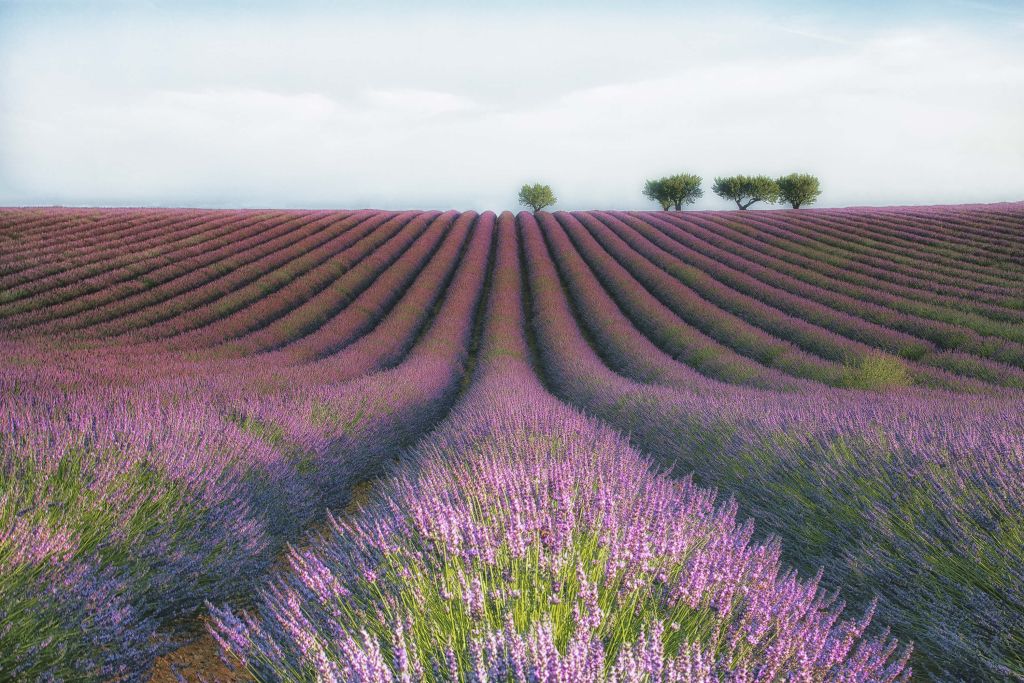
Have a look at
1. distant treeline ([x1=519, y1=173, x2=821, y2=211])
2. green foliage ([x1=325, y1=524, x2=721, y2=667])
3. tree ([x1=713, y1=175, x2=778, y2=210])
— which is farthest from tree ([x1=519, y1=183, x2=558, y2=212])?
green foliage ([x1=325, y1=524, x2=721, y2=667])

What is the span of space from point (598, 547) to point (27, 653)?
2160 mm

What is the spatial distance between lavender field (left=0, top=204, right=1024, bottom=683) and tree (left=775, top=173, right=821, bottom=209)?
116 ft

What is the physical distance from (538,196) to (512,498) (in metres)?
49.3

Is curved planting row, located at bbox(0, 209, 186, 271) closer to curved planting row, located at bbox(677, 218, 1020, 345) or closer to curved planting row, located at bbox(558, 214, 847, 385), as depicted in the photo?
curved planting row, located at bbox(558, 214, 847, 385)

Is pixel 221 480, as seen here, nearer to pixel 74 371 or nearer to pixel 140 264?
pixel 74 371

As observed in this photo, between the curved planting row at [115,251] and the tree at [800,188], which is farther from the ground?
the tree at [800,188]

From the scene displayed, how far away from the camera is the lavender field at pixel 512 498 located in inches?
72.4

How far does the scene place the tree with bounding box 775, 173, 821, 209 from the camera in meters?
43.8

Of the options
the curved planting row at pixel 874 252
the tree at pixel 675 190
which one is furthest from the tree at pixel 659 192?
the curved planting row at pixel 874 252

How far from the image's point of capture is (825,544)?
11.1 feet

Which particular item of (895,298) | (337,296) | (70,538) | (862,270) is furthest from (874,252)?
(70,538)

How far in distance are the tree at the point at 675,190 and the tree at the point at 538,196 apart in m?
8.58

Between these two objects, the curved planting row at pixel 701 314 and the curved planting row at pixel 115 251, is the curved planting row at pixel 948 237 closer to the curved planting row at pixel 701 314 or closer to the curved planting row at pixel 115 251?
the curved planting row at pixel 701 314

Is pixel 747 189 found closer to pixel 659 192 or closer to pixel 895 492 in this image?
pixel 659 192
